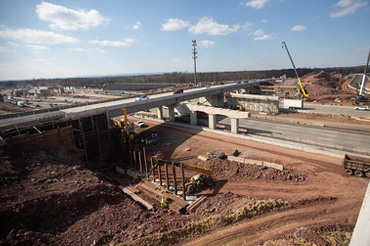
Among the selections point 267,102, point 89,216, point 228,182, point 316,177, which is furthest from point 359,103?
point 89,216

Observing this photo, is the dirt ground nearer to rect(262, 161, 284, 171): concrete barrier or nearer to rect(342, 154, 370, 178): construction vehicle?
rect(262, 161, 284, 171): concrete barrier

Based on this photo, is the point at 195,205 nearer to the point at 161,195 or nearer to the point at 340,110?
the point at 161,195

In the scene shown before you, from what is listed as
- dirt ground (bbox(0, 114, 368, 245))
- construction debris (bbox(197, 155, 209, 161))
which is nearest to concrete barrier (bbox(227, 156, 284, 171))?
dirt ground (bbox(0, 114, 368, 245))

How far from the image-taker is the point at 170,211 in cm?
1719

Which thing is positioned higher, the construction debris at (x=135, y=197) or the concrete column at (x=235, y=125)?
the concrete column at (x=235, y=125)

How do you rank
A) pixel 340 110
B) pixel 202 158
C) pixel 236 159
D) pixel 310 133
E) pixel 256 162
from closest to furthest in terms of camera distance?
pixel 256 162 → pixel 236 159 → pixel 202 158 → pixel 310 133 → pixel 340 110

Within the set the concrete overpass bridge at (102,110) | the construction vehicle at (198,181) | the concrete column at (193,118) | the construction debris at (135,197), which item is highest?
the concrete overpass bridge at (102,110)

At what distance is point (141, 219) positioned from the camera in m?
15.4

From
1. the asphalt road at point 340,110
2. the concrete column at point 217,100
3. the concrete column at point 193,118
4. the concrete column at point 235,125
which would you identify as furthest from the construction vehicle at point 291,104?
the concrete column at point 193,118

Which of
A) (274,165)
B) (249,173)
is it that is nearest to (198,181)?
(249,173)

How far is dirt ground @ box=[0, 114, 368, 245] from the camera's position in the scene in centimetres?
1300

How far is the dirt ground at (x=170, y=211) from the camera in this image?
13.0 m

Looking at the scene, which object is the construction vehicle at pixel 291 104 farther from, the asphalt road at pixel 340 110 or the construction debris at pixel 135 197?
the construction debris at pixel 135 197

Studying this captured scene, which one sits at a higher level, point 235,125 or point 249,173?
point 235,125
